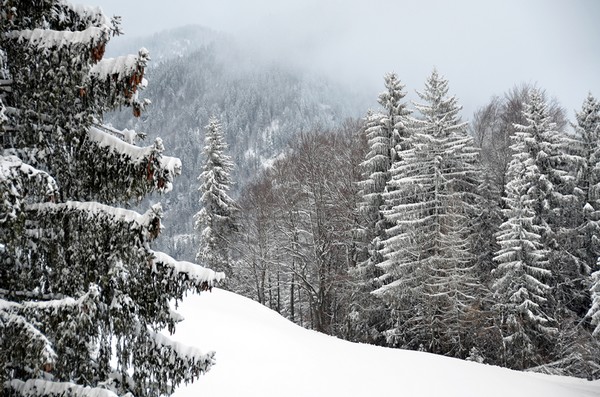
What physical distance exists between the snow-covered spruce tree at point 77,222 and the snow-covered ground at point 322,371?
11.0 feet

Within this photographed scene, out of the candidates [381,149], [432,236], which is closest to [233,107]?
[381,149]

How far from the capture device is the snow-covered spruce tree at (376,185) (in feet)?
70.8

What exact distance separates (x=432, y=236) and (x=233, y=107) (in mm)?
119625

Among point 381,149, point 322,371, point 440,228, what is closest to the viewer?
point 322,371

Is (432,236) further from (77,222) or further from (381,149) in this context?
(77,222)

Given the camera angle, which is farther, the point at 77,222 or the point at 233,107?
the point at 233,107

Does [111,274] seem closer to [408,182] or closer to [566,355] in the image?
[408,182]

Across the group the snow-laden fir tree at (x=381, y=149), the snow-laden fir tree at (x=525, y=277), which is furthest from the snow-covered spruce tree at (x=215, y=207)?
the snow-laden fir tree at (x=525, y=277)

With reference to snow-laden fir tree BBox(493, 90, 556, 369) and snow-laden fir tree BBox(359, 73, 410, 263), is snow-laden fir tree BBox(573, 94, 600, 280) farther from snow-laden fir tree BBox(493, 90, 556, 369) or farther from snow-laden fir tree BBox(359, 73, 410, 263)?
snow-laden fir tree BBox(359, 73, 410, 263)

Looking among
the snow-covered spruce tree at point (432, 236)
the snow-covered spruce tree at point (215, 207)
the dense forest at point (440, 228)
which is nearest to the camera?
the dense forest at point (440, 228)

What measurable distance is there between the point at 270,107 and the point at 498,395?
130278 mm

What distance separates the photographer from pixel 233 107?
132 metres

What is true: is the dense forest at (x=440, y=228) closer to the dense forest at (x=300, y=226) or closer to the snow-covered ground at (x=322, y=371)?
the dense forest at (x=300, y=226)

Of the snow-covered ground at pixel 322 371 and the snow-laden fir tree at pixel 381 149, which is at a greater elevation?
the snow-laden fir tree at pixel 381 149
